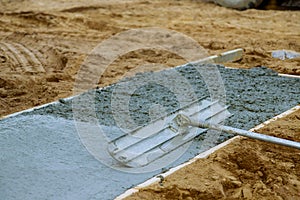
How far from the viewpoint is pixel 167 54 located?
261 inches

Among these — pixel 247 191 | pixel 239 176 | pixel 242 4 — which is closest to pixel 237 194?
pixel 247 191

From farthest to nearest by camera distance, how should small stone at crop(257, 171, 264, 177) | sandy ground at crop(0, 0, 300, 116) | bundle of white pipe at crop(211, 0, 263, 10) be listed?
bundle of white pipe at crop(211, 0, 263, 10)
sandy ground at crop(0, 0, 300, 116)
small stone at crop(257, 171, 264, 177)

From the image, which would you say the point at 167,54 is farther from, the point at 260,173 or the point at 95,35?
the point at 260,173

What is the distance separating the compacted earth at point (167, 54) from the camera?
275 cm

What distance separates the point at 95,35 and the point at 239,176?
Answer: 213 inches

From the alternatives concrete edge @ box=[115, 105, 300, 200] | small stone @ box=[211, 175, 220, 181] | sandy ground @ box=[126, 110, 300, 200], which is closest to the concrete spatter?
concrete edge @ box=[115, 105, 300, 200]

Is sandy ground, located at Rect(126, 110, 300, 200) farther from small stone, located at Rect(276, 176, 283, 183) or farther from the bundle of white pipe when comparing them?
the bundle of white pipe

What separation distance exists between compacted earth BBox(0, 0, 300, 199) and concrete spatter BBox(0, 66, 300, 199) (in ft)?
0.87

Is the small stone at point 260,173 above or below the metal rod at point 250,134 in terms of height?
below

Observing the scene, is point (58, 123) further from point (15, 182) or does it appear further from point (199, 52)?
point (199, 52)

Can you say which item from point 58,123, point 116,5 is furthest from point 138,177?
point 116,5

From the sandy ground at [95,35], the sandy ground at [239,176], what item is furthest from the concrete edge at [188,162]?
the sandy ground at [95,35]

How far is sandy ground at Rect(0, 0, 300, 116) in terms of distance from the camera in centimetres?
536

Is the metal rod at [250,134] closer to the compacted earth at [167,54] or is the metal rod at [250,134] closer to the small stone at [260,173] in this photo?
the compacted earth at [167,54]
